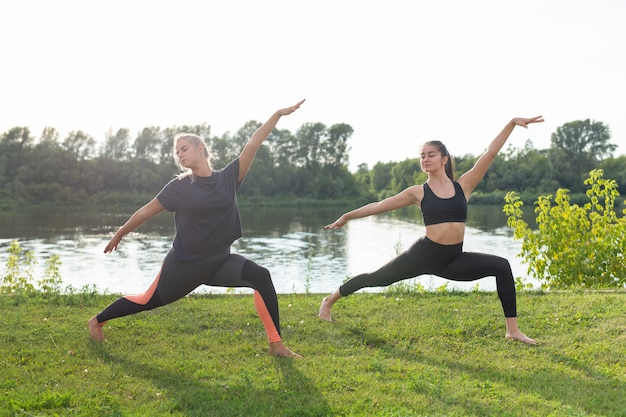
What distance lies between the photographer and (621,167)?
99938mm

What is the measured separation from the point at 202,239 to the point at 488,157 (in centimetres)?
283

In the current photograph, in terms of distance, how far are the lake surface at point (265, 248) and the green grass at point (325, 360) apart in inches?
204

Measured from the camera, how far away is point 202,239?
17.9ft

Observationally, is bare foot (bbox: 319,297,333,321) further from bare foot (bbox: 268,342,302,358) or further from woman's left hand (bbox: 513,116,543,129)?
woman's left hand (bbox: 513,116,543,129)

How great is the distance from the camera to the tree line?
76188 mm

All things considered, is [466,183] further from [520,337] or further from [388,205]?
[520,337]

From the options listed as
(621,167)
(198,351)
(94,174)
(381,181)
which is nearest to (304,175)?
(94,174)

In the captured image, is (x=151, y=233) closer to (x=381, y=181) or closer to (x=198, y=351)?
(x=198, y=351)

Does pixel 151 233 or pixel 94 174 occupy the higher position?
pixel 94 174

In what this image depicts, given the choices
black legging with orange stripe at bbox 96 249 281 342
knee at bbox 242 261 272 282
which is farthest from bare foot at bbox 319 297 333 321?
knee at bbox 242 261 272 282

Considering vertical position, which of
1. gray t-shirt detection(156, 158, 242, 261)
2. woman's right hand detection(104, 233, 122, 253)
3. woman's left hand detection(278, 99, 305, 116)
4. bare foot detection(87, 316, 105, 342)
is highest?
woman's left hand detection(278, 99, 305, 116)

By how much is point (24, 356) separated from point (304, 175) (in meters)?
85.1

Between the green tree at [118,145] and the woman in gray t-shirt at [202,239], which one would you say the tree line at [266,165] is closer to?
the green tree at [118,145]

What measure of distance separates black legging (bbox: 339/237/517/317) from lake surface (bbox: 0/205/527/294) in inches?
229
